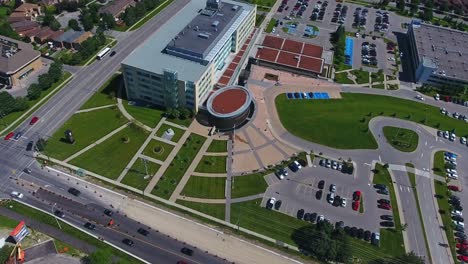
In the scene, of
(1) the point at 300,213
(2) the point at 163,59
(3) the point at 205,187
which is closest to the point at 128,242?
(3) the point at 205,187

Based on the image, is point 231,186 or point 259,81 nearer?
point 231,186

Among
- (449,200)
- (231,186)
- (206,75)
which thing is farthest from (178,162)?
(449,200)

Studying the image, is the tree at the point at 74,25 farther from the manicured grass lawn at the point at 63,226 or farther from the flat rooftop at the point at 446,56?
the flat rooftop at the point at 446,56

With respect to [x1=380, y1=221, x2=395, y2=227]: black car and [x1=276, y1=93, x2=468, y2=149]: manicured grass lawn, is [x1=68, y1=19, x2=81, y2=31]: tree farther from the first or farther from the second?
[x1=380, y1=221, x2=395, y2=227]: black car

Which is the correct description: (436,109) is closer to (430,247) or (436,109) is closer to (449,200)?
(449,200)

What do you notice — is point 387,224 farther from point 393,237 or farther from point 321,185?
point 321,185

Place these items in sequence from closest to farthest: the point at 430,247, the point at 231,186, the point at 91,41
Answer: the point at 430,247
the point at 231,186
the point at 91,41

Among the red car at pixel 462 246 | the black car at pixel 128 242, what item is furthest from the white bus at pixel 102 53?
the red car at pixel 462 246
